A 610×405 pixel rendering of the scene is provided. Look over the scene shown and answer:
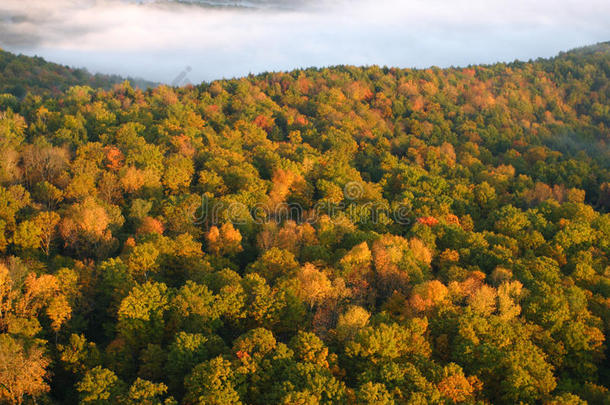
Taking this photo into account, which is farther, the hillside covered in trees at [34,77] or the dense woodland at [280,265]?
the hillside covered in trees at [34,77]

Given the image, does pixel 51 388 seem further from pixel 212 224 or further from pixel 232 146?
A: pixel 232 146

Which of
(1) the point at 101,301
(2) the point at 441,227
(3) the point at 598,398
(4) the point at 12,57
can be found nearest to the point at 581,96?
(2) the point at 441,227

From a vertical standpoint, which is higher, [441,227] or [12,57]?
[12,57]

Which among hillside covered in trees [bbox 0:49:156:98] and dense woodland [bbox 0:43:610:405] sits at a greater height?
hillside covered in trees [bbox 0:49:156:98]

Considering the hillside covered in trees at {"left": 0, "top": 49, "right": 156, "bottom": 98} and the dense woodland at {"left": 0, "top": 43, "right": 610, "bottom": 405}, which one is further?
the hillside covered in trees at {"left": 0, "top": 49, "right": 156, "bottom": 98}

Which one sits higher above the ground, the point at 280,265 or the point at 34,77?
the point at 34,77

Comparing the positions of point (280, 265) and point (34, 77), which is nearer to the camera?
point (280, 265)

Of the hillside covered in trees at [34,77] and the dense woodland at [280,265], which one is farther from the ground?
the hillside covered in trees at [34,77]

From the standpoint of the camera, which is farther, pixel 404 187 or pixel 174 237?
pixel 404 187
